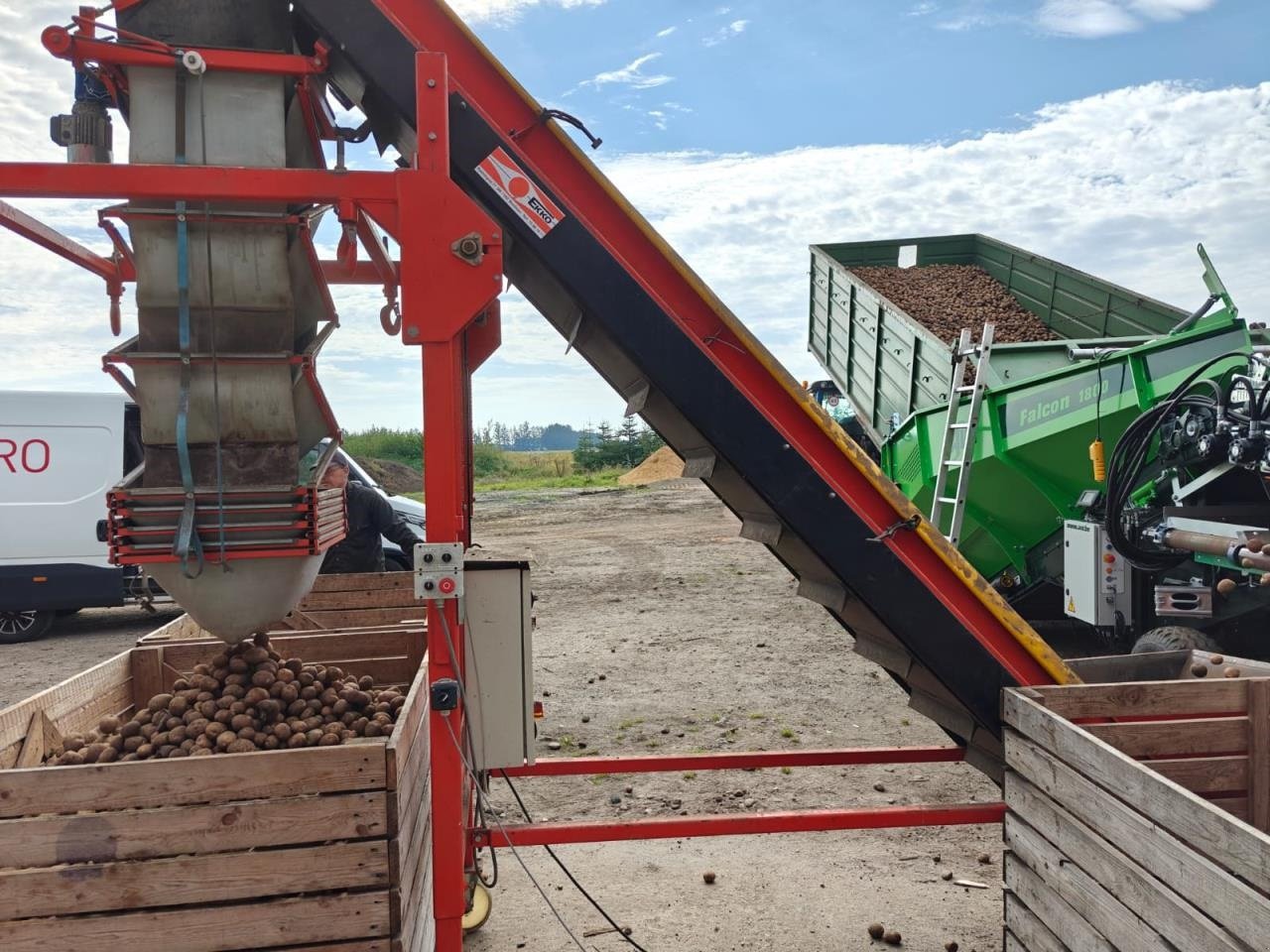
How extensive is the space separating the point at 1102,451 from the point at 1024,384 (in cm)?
90

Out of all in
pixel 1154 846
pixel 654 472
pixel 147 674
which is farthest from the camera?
pixel 654 472

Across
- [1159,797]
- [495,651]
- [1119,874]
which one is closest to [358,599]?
[495,651]

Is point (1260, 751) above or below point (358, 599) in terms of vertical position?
below

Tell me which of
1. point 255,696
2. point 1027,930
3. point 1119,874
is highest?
point 255,696

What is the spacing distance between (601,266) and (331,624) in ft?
11.0

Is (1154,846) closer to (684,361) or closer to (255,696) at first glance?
(684,361)

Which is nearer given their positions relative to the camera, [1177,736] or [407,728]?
[407,728]

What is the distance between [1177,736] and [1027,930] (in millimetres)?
798

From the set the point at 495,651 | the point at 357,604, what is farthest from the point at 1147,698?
the point at 357,604

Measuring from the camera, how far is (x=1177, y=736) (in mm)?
2982

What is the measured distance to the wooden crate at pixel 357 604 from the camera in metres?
5.19

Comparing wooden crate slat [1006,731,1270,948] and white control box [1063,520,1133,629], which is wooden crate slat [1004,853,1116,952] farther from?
white control box [1063,520,1133,629]

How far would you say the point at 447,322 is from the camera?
8.44 feet

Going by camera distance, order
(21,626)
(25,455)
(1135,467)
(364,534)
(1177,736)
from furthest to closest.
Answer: (21,626) → (25,455) → (364,534) → (1135,467) → (1177,736)
